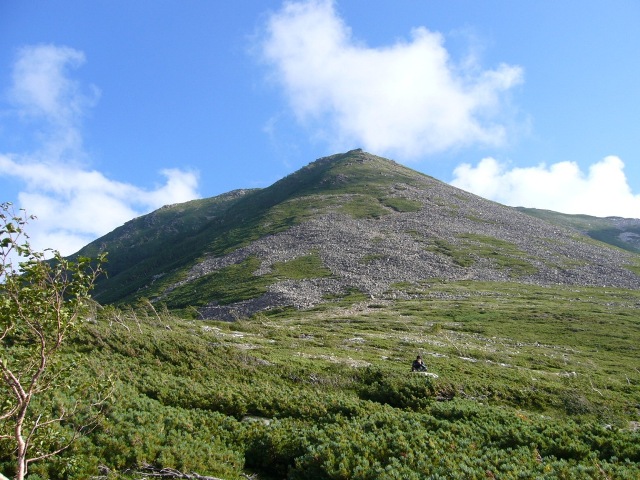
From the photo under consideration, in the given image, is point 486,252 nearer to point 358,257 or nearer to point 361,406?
point 358,257

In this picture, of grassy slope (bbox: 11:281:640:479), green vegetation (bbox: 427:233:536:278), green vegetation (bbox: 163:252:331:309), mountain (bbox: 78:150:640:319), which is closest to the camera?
grassy slope (bbox: 11:281:640:479)

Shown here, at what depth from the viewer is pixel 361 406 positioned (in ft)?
70.1

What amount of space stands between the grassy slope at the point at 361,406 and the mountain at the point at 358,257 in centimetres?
4119

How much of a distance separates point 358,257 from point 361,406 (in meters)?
95.3

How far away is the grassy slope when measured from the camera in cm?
1424

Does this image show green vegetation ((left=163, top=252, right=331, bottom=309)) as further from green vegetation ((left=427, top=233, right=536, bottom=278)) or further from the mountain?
green vegetation ((left=427, top=233, right=536, bottom=278))

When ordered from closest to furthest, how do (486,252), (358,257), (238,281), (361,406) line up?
(361,406) < (238,281) < (358,257) < (486,252)

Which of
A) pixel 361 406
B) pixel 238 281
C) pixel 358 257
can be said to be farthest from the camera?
pixel 358 257

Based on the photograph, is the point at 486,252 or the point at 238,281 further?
the point at 486,252

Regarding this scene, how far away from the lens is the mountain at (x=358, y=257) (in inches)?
3856

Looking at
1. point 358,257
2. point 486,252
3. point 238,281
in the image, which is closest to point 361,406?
point 238,281

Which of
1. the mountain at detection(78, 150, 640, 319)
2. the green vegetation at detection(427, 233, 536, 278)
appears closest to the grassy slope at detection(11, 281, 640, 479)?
the mountain at detection(78, 150, 640, 319)

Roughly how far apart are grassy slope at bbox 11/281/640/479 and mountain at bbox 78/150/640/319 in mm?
41191

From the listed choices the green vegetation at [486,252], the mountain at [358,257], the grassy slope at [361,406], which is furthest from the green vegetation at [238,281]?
the grassy slope at [361,406]
